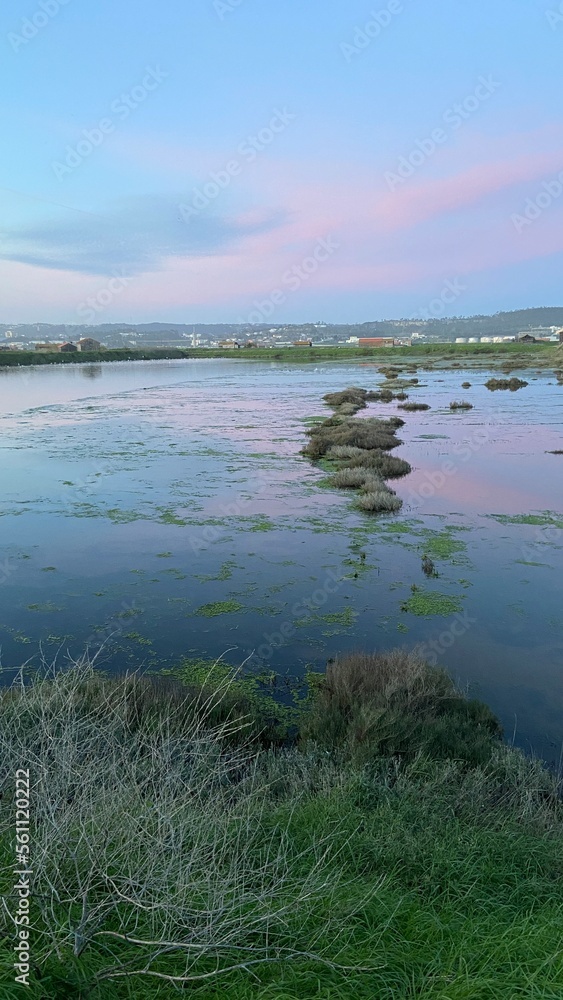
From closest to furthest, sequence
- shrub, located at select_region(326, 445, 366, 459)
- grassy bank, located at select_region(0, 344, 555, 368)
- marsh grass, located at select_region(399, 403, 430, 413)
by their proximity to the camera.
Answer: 1. shrub, located at select_region(326, 445, 366, 459)
2. marsh grass, located at select_region(399, 403, 430, 413)
3. grassy bank, located at select_region(0, 344, 555, 368)

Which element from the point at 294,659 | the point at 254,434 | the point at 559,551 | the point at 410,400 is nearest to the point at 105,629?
the point at 294,659

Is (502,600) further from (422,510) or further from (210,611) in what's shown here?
(422,510)

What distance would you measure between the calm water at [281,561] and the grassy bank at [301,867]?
2.04 m

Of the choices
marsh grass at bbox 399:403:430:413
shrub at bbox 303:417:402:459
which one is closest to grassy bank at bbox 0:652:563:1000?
shrub at bbox 303:417:402:459

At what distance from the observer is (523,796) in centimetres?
531

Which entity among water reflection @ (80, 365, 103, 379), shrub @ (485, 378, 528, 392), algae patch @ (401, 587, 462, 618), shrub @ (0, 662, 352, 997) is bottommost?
algae patch @ (401, 587, 462, 618)

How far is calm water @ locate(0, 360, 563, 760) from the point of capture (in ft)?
29.3

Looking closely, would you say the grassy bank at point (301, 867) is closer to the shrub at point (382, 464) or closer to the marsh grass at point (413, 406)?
the shrub at point (382, 464)

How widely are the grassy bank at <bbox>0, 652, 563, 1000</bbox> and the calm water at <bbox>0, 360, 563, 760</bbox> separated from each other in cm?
204

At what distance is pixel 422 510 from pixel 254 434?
16.0 meters

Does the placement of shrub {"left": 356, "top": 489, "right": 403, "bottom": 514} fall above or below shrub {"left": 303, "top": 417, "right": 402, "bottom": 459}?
below

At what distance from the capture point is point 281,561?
12625 mm

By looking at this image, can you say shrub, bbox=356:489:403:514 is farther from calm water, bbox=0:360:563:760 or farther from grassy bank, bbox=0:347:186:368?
grassy bank, bbox=0:347:186:368

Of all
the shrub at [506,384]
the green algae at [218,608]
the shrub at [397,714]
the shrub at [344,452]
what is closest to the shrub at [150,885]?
the shrub at [397,714]
